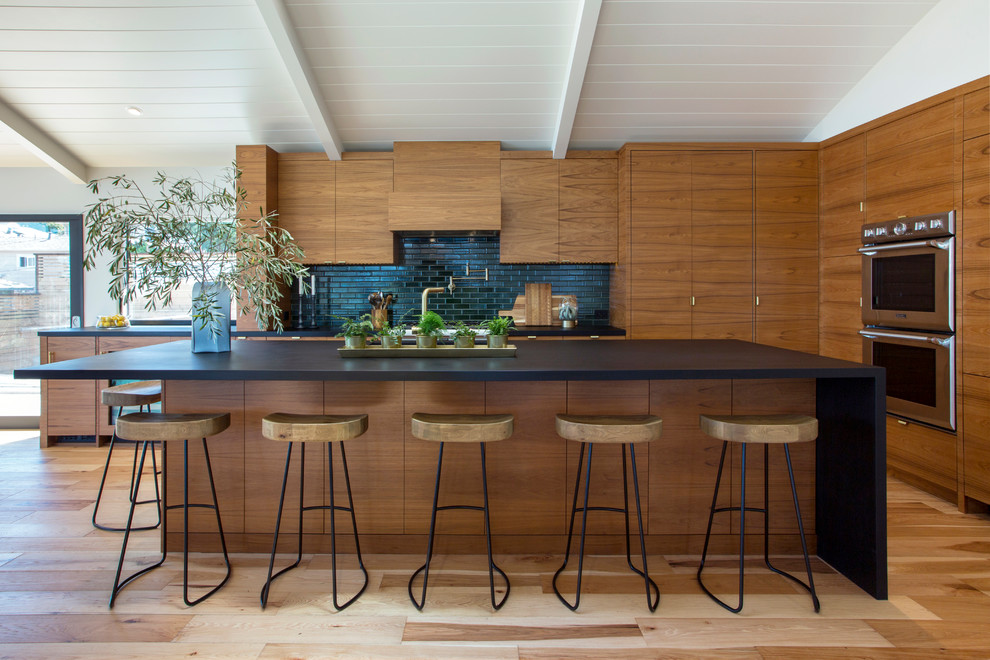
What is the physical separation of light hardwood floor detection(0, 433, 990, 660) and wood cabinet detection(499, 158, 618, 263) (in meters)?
2.90

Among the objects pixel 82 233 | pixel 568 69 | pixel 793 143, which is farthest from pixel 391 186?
pixel 793 143

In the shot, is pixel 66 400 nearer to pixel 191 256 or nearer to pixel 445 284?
pixel 191 256

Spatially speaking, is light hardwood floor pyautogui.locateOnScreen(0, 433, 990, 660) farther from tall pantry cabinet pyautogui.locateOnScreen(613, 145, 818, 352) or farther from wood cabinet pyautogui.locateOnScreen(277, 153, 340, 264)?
wood cabinet pyautogui.locateOnScreen(277, 153, 340, 264)

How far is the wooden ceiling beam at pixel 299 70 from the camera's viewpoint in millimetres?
3453

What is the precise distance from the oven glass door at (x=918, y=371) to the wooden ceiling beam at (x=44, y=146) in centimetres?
666

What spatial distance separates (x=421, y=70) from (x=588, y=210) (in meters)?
1.80

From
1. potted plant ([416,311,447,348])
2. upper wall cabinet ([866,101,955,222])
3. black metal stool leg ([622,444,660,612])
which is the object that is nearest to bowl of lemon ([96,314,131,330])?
potted plant ([416,311,447,348])

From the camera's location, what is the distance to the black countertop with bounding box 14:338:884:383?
216 cm

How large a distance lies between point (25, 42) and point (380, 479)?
12.7 feet

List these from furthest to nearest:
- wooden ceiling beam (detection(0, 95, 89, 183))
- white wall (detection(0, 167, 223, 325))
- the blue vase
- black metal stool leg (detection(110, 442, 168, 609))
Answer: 1. white wall (detection(0, 167, 223, 325))
2. wooden ceiling beam (detection(0, 95, 89, 183))
3. the blue vase
4. black metal stool leg (detection(110, 442, 168, 609))

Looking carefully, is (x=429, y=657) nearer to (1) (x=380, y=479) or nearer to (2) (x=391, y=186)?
(1) (x=380, y=479)

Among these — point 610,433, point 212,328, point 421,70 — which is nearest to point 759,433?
point 610,433

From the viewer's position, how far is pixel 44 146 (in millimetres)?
4820

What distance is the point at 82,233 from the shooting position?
17.4 feet
